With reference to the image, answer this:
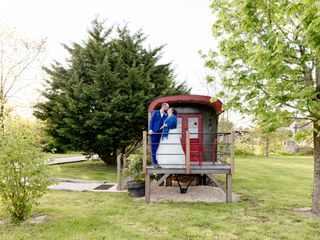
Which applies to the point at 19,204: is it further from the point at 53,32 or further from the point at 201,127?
the point at 53,32

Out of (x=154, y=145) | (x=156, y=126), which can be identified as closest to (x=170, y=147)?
(x=154, y=145)

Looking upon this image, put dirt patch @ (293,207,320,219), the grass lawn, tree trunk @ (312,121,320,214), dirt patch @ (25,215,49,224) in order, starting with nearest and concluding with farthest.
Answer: the grass lawn
dirt patch @ (25,215,49,224)
dirt patch @ (293,207,320,219)
tree trunk @ (312,121,320,214)

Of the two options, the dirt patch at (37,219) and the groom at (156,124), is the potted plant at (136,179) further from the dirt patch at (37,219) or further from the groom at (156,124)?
the dirt patch at (37,219)

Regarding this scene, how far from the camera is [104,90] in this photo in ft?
44.1

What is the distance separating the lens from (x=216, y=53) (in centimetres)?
667

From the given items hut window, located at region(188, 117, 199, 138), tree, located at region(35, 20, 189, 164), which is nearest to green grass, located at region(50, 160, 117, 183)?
tree, located at region(35, 20, 189, 164)

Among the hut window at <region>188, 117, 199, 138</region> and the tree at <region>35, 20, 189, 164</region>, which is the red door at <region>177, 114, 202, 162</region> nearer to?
Result: the hut window at <region>188, 117, 199, 138</region>

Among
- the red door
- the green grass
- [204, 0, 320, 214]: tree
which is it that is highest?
[204, 0, 320, 214]: tree

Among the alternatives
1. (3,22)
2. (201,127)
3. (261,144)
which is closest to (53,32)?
(3,22)

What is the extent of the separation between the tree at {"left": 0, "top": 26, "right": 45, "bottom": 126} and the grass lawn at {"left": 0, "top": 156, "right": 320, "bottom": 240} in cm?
1901

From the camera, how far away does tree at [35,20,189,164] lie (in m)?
13.1

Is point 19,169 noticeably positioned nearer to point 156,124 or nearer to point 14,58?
point 156,124

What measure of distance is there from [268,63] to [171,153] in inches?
155

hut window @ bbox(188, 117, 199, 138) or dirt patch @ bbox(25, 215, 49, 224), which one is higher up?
hut window @ bbox(188, 117, 199, 138)
